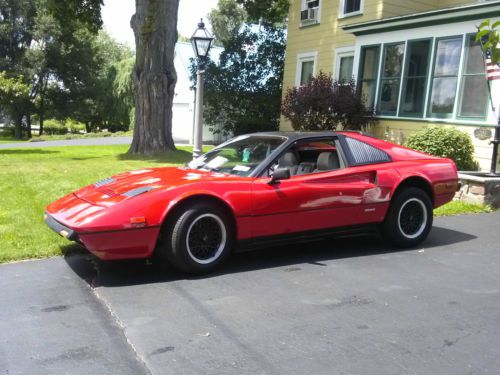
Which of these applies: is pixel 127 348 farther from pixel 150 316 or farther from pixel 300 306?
pixel 300 306

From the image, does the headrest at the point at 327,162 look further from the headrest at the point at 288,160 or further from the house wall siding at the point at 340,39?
the house wall siding at the point at 340,39

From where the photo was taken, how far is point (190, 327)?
11.7ft

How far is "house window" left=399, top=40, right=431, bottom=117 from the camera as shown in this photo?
1307cm

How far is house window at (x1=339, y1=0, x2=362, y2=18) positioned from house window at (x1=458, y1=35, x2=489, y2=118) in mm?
5331

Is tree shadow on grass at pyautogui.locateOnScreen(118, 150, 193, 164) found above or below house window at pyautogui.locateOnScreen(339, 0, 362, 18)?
below

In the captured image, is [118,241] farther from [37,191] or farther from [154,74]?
[154,74]

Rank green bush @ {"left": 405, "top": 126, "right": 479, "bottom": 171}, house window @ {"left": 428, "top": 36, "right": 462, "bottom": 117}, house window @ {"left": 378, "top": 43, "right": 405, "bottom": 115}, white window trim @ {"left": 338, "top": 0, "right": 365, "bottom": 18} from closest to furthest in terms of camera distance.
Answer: green bush @ {"left": 405, "top": 126, "right": 479, "bottom": 171}, house window @ {"left": 428, "top": 36, "right": 462, "bottom": 117}, house window @ {"left": 378, "top": 43, "right": 405, "bottom": 115}, white window trim @ {"left": 338, "top": 0, "right": 365, "bottom": 18}

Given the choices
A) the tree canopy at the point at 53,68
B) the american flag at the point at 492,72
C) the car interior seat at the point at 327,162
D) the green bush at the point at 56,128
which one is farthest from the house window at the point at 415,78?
the green bush at the point at 56,128

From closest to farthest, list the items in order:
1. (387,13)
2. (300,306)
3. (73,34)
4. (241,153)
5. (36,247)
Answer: (300,306) → (36,247) → (241,153) → (387,13) → (73,34)

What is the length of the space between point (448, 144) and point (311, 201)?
6.89m

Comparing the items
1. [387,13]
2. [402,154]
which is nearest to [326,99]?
[387,13]

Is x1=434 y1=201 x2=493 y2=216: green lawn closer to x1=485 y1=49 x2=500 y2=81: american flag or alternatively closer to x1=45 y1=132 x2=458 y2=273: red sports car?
x1=45 y1=132 x2=458 y2=273: red sports car

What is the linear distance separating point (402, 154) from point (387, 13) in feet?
34.9

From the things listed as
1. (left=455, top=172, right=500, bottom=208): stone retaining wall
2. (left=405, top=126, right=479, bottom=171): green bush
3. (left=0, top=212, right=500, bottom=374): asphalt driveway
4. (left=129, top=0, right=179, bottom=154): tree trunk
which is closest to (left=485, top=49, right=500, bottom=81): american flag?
(left=405, top=126, right=479, bottom=171): green bush
